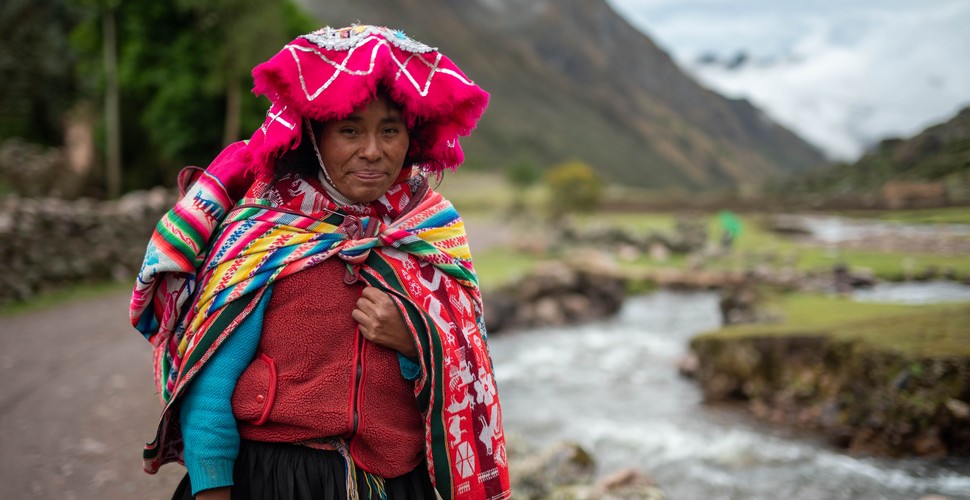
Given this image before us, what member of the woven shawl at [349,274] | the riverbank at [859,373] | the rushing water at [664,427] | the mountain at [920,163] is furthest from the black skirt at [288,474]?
the mountain at [920,163]

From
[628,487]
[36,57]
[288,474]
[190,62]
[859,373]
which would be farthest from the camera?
[190,62]

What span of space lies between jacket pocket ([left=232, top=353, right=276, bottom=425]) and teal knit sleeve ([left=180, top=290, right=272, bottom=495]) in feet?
0.07

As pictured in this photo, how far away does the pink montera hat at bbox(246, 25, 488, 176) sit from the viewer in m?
1.70

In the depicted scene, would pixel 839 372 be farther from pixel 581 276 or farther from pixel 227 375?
pixel 581 276

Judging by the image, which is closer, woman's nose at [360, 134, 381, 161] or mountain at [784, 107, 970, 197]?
woman's nose at [360, 134, 381, 161]

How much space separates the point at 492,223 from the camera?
34.6 metres

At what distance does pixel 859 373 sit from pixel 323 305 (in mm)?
5763

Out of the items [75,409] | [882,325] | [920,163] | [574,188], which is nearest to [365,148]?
[75,409]

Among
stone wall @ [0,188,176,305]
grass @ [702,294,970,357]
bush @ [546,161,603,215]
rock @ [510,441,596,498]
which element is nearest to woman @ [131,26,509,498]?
rock @ [510,441,596,498]

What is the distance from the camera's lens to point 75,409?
5.18m

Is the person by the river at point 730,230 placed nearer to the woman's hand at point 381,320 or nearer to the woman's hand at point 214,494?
the woman's hand at point 381,320

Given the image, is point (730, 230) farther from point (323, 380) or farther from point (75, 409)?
point (323, 380)

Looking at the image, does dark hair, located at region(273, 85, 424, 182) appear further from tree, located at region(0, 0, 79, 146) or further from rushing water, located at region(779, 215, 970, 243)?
tree, located at region(0, 0, 79, 146)

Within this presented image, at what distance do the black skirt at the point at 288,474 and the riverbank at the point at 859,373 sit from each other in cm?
504
